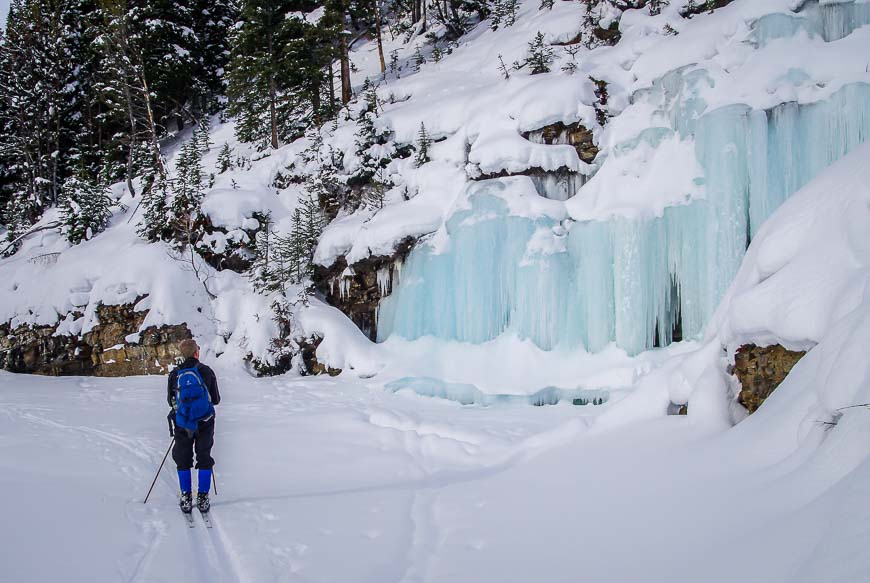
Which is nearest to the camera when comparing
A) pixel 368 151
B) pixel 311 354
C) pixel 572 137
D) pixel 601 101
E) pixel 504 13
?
pixel 572 137

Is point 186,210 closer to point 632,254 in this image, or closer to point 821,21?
point 632,254

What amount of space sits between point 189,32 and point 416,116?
47.4 feet

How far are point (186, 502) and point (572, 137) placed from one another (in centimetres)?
919

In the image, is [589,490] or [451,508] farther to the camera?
[451,508]

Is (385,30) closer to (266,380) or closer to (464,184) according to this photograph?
(464,184)

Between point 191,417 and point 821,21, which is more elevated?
point 821,21

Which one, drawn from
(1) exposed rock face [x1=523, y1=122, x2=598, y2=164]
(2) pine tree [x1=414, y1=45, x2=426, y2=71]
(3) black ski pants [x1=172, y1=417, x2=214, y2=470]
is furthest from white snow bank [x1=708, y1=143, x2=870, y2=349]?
(2) pine tree [x1=414, y1=45, x2=426, y2=71]

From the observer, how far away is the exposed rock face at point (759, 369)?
338 cm

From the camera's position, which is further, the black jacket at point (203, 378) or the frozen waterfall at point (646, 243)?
the frozen waterfall at point (646, 243)

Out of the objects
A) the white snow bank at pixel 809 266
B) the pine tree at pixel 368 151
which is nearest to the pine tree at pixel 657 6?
the pine tree at pixel 368 151

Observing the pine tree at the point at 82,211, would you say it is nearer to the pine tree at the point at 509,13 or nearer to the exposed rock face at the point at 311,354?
the exposed rock face at the point at 311,354

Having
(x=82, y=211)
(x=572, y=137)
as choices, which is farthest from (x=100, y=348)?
(x=572, y=137)

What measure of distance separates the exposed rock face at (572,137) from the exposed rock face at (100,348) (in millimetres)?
9092

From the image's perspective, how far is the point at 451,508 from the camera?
12.2 ft
